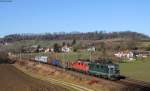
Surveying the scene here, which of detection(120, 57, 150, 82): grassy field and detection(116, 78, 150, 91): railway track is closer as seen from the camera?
detection(116, 78, 150, 91): railway track

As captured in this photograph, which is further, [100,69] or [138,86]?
[100,69]

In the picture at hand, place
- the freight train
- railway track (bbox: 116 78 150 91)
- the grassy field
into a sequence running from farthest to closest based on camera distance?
the grassy field → the freight train → railway track (bbox: 116 78 150 91)

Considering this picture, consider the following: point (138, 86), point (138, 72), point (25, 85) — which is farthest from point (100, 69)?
point (138, 86)

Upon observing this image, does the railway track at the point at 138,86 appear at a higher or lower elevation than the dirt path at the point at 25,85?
higher

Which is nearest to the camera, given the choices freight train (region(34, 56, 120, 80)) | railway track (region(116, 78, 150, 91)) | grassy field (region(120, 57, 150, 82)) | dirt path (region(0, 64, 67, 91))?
railway track (region(116, 78, 150, 91))

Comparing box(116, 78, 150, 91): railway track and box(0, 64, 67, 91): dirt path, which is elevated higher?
box(116, 78, 150, 91): railway track

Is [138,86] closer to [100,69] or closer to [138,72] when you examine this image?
[100,69]

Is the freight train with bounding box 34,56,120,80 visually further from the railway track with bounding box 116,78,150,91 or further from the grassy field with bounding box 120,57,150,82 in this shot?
the railway track with bounding box 116,78,150,91

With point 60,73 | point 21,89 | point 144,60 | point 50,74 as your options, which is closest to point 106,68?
point 21,89

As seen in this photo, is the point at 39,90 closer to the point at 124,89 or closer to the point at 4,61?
the point at 124,89

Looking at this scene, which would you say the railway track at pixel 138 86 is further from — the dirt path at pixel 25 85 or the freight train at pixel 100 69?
the dirt path at pixel 25 85

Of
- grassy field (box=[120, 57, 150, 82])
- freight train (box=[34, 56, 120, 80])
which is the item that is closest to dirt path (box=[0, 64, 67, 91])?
freight train (box=[34, 56, 120, 80])

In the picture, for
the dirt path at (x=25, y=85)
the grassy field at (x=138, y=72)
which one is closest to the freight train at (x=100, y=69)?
the grassy field at (x=138, y=72)

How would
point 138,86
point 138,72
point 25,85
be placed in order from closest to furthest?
point 138,86
point 25,85
point 138,72
